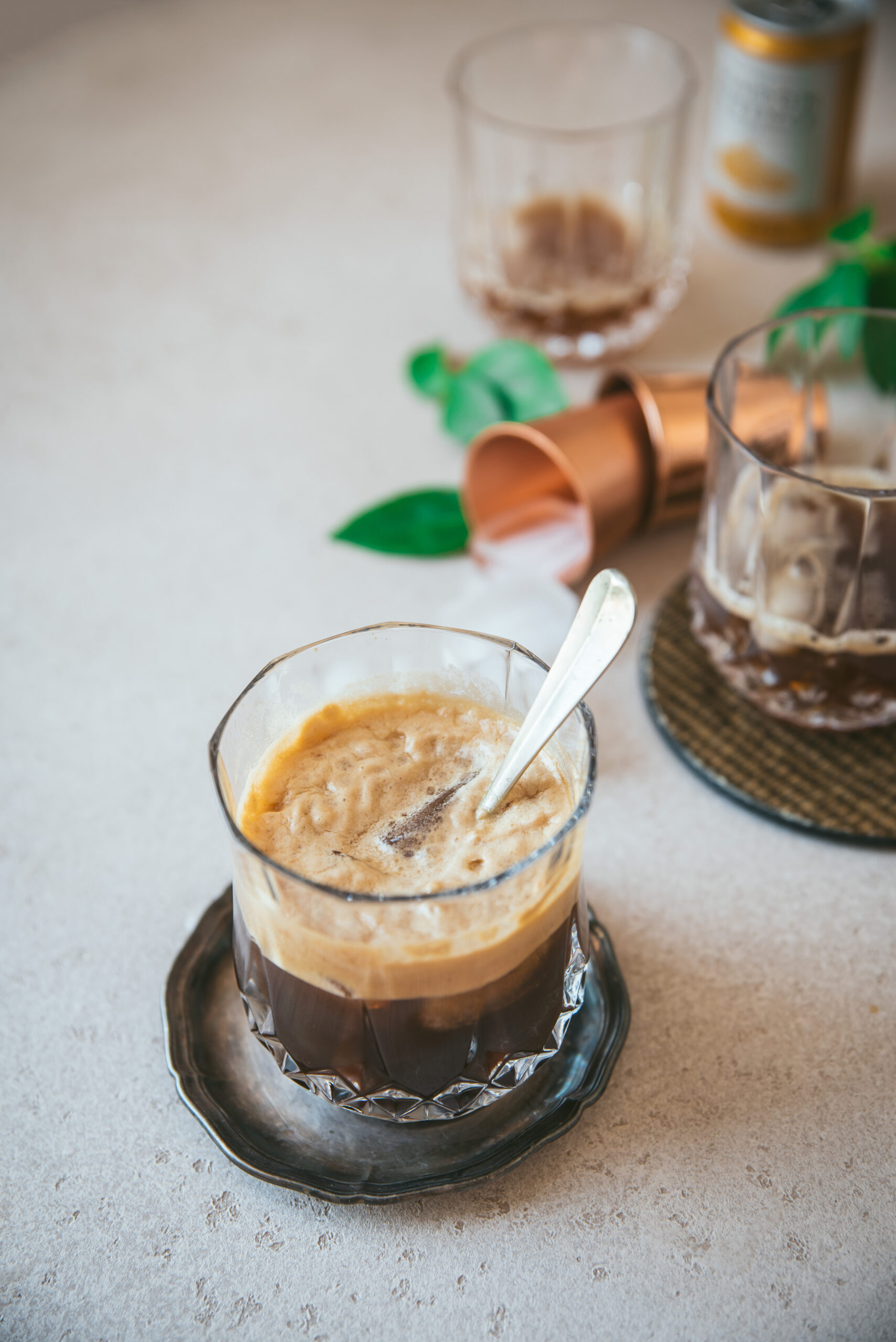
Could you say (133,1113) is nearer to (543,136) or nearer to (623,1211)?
(623,1211)

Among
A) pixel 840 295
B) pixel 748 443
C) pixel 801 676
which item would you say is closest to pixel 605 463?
pixel 748 443

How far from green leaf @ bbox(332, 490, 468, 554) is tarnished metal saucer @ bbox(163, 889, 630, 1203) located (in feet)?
1.42

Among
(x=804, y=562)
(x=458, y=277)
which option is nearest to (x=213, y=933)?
(x=804, y=562)

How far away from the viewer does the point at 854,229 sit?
1207 mm

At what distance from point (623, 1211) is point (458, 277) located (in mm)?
936

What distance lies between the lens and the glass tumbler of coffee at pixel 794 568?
77 centimetres

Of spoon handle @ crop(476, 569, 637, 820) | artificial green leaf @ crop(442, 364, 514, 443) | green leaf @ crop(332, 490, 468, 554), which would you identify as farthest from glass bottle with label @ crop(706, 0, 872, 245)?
spoon handle @ crop(476, 569, 637, 820)

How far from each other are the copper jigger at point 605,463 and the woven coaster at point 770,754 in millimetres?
129

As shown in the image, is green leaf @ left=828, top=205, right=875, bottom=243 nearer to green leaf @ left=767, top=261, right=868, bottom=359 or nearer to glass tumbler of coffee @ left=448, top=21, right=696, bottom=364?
green leaf @ left=767, top=261, right=868, bottom=359

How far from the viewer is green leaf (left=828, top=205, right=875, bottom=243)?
1.20m

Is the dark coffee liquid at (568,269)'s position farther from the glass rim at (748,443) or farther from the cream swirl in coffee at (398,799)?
the cream swirl in coffee at (398,799)

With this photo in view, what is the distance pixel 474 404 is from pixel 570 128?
47 centimetres

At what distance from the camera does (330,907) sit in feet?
1.74

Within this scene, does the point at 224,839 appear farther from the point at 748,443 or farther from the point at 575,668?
the point at 748,443
